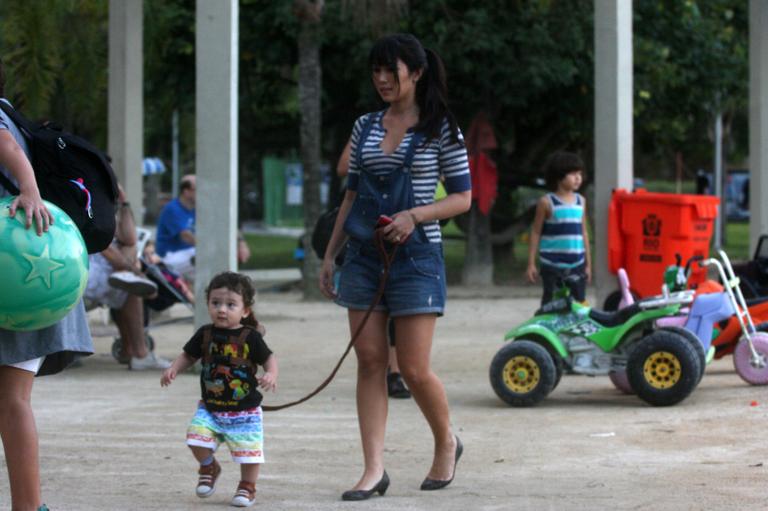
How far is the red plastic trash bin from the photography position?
1053cm

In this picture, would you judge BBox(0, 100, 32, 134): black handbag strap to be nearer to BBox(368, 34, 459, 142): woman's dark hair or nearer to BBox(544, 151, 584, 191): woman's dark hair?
BBox(368, 34, 459, 142): woman's dark hair

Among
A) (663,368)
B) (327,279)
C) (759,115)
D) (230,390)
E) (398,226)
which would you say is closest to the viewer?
(398,226)

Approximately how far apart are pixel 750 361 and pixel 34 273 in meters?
5.65

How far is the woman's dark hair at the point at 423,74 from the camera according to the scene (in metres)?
6.02

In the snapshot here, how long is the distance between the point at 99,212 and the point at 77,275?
38 centimetres

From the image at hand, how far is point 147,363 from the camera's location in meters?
10.9

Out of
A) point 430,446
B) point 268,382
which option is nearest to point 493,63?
point 430,446

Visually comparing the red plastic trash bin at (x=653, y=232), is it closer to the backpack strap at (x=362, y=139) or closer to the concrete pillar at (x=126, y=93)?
the backpack strap at (x=362, y=139)

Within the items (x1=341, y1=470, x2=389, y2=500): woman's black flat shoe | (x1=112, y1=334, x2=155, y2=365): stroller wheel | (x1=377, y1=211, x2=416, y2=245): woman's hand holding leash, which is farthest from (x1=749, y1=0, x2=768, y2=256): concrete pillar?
(x1=377, y1=211, x2=416, y2=245): woman's hand holding leash

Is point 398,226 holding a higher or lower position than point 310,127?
lower

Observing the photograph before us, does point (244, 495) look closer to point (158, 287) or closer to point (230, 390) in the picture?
point (230, 390)

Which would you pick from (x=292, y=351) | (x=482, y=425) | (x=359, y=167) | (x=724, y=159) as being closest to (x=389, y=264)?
(x=359, y=167)

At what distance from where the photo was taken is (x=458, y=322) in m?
14.8

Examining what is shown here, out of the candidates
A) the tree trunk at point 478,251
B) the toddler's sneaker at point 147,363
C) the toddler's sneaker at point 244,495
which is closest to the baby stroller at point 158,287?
the toddler's sneaker at point 147,363
